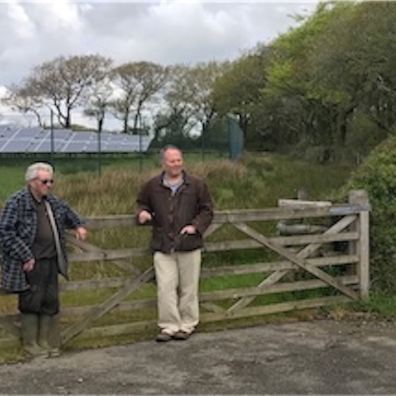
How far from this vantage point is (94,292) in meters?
8.86

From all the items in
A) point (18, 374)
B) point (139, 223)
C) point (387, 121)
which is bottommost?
point (18, 374)

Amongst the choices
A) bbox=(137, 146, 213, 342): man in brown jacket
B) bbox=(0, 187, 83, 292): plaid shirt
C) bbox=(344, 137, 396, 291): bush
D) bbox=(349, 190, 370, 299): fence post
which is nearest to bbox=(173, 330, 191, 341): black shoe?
bbox=(137, 146, 213, 342): man in brown jacket

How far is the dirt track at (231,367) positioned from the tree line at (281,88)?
20019 millimetres

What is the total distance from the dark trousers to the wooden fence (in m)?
0.25

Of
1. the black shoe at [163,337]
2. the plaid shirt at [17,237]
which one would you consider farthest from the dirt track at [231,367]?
the plaid shirt at [17,237]

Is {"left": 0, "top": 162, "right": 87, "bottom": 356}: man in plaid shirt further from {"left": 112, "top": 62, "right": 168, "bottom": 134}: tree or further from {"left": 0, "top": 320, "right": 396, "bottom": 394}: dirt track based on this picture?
{"left": 112, "top": 62, "right": 168, "bottom": 134}: tree

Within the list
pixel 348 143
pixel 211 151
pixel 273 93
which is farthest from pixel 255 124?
pixel 211 151

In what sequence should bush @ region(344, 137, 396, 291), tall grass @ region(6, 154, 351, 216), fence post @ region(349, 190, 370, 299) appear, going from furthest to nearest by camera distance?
1. tall grass @ region(6, 154, 351, 216)
2. bush @ region(344, 137, 396, 291)
3. fence post @ region(349, 190, 370, 299)

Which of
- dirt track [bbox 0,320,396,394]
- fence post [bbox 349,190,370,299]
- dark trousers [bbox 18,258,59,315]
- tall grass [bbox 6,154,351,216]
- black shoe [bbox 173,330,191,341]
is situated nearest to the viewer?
dirt track [bbox 0,320,396,394]

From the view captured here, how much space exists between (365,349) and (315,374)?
0.96 metres

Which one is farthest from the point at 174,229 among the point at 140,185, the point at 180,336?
the point at 140,185

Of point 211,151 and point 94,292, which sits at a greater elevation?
point 211,151

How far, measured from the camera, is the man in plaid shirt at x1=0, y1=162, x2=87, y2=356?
20.2 ft

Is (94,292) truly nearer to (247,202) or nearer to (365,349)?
(365,349)
